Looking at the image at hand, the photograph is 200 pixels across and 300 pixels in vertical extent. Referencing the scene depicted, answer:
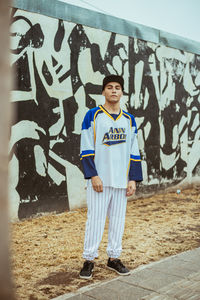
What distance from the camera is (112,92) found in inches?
159

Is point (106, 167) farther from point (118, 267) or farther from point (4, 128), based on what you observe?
point (4, 128)

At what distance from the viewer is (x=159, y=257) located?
15.7ft

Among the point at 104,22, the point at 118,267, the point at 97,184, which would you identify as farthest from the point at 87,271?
the point at 104,22

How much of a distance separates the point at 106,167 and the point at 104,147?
0.21 meters

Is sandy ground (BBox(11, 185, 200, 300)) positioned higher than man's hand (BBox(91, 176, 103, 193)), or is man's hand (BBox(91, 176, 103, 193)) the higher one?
man's hand (BBox(91, 176, 103, 193))

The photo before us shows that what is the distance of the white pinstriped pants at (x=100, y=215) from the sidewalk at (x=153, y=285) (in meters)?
0.39

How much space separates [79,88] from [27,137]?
Answer: 5.18ft

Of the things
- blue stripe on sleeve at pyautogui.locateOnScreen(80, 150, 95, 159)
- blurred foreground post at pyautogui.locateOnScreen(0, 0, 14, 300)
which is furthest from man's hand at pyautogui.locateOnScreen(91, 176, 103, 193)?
blurred foreground post at pyautogui.locateOnScreen(0, 0, 14, 300)

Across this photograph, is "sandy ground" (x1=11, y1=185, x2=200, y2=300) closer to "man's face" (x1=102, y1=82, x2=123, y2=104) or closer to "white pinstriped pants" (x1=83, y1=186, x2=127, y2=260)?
"white pinstriped pants" (x1=83, y1=186, x2=127, y2=260)

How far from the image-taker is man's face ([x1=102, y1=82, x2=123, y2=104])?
4.04 meters

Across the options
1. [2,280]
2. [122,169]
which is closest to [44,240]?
[122,169]

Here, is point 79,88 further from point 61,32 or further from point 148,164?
point 148,164

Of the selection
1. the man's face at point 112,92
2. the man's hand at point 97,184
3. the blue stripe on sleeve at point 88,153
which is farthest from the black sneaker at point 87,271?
the man's face at point 112,92

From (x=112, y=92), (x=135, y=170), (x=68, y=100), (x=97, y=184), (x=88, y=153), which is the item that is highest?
(x=68, y=100)
